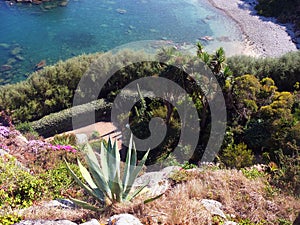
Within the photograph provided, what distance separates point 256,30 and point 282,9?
170 inches

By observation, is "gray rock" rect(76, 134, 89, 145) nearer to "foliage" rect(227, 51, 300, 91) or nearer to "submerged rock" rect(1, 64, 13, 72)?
"foliage" rect(227, 51, 300, 91)

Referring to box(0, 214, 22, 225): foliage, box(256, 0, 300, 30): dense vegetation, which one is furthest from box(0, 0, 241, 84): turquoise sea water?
box(0, 214, 22, 225): foliage

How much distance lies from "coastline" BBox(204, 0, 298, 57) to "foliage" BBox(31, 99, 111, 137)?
11.1 m

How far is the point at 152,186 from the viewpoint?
623 centimetres

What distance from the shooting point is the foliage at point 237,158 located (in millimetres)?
8648

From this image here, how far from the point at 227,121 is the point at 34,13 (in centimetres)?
2133

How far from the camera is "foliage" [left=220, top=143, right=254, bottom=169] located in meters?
8.65

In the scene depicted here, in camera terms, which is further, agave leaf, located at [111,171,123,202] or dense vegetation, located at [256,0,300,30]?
dense vegetation, located at [256,0,300,30]

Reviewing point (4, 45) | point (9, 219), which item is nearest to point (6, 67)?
point (4, 45)

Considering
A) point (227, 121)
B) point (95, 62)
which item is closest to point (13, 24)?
point (95, 62)

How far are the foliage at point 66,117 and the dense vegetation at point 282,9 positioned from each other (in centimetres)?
1756

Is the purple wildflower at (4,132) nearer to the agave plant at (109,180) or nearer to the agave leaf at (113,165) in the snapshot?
the agave plant at (109,180)

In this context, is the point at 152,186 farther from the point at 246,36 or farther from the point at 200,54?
the point at 246,36

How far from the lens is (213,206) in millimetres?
5117
